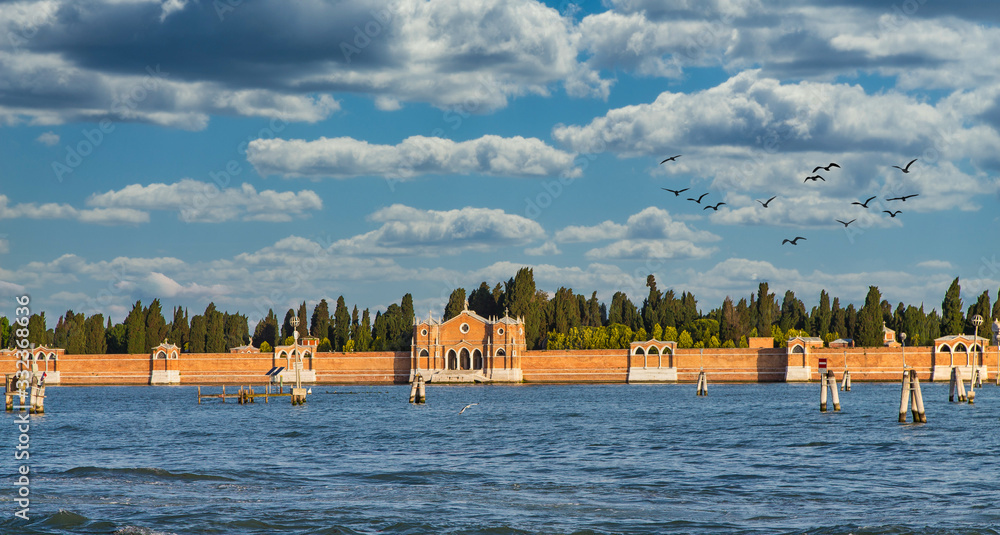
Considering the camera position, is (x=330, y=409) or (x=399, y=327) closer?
(x=330, y=409)

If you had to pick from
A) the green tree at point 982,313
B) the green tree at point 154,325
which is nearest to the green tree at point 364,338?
the green tree at point 154,325

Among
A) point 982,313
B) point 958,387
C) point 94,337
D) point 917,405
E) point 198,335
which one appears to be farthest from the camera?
point 198,335

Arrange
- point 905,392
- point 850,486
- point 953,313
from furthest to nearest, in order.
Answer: point 953,313 → point 905,392 → point 850,486

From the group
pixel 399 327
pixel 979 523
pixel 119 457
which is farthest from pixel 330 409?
pixel 399 327

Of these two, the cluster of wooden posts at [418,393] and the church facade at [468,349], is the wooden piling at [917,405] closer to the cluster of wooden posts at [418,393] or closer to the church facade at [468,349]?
the cluster of wooden posts at [418,393]

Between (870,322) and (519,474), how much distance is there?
6036 centimetres

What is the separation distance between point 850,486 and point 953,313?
6000 cm

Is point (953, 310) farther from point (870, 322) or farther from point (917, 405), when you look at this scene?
point (917, 405)

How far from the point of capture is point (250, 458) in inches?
932

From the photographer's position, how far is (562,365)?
76.1 metres

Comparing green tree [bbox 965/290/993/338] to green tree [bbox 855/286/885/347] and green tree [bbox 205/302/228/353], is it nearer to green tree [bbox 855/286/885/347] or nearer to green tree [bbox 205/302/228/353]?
green tree [bbox 855/286/885/347]

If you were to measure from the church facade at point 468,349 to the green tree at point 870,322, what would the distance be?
2446cm

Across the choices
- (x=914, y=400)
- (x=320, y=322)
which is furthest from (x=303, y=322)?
(x=914, y=400)

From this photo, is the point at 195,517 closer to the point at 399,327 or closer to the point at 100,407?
the point at 100,407
